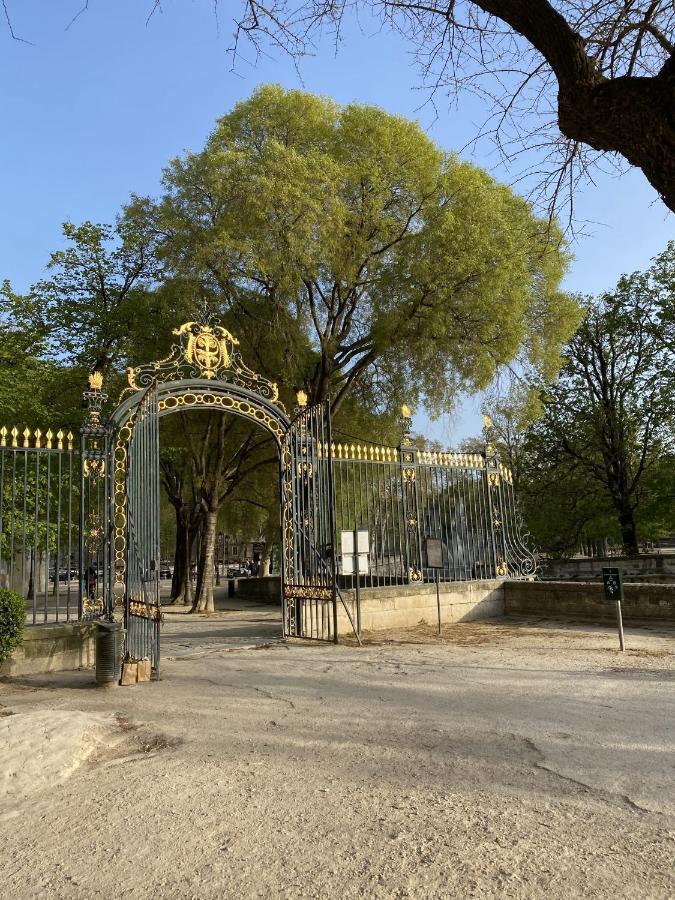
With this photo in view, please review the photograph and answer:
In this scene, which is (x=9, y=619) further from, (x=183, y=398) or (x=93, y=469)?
(x=183, y=398)

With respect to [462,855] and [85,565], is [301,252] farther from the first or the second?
[462,855]

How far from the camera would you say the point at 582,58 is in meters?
3.73

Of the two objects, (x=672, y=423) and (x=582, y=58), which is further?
(x=672, y=423)

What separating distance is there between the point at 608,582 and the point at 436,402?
29.8 feet

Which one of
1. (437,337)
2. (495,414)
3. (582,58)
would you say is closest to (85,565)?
(582,58)

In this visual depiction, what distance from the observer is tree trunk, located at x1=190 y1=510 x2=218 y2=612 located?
19.7m

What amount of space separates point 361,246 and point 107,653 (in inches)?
473

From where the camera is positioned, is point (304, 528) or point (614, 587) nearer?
point (614, 587)

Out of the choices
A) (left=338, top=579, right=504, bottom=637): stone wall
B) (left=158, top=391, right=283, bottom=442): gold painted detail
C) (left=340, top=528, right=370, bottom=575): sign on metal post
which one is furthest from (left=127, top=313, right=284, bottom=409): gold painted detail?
(left=338, top=579, right=504, bottom=637): stone wall

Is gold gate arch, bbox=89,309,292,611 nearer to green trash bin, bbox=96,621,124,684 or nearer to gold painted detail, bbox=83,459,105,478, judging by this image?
gold painted detail, bbox=83,459,105,478

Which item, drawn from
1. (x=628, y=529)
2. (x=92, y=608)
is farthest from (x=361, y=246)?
(x=628, y=529)


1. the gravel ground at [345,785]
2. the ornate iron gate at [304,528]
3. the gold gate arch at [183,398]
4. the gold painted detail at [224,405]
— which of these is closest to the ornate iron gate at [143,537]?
the gold gate arch at [183,398]

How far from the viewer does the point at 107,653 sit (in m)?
7.97

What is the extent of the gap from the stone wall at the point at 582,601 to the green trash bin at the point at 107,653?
9.28 m
